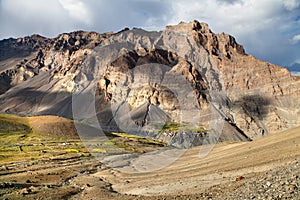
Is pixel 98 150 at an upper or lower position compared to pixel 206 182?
upper

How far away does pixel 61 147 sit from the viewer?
110 metres

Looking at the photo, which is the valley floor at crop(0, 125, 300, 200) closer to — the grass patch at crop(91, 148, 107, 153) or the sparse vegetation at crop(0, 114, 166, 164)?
the sparse vegetation at crop(0, 114, 166, 164)

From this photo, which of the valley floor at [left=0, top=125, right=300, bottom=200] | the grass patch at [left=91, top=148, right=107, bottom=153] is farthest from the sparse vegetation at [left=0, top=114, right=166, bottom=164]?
the valley floor at [left=0, top=125, right=300, bottom=200]

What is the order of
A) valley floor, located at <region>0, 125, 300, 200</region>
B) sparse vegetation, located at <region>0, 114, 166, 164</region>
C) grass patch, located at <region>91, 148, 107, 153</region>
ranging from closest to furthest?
valley floor, located at <region>0, 125, 300, 200</region>
sparse vegetation, located at <region>0, 114, 166, 164</region>
grass patch, located at <region>91, 148, 107, 153</region>

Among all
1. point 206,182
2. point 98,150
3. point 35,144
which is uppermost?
point 35,144

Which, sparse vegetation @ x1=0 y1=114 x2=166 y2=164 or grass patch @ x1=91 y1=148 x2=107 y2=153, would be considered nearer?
Answer: sparse vegetation @ x1=0 y1=114 x2=166 y2=164

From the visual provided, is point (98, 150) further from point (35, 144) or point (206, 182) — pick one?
point (206, 182)

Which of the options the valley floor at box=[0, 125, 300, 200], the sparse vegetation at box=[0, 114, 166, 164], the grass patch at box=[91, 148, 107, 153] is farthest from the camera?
the grass patch at box=[91, 148, 107, 153]

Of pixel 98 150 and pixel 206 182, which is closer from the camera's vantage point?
pixel 206 182

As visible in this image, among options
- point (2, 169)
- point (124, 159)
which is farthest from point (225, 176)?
point (124, 159)

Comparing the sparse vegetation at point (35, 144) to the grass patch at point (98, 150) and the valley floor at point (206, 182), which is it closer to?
the grass patch at point (98, 150)

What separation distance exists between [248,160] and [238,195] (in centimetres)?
2084

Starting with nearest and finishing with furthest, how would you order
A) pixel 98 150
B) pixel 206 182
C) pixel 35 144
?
pixel 206 182
pixel 98 150
pixel 35 144

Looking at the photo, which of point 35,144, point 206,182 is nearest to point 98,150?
point 35,144
